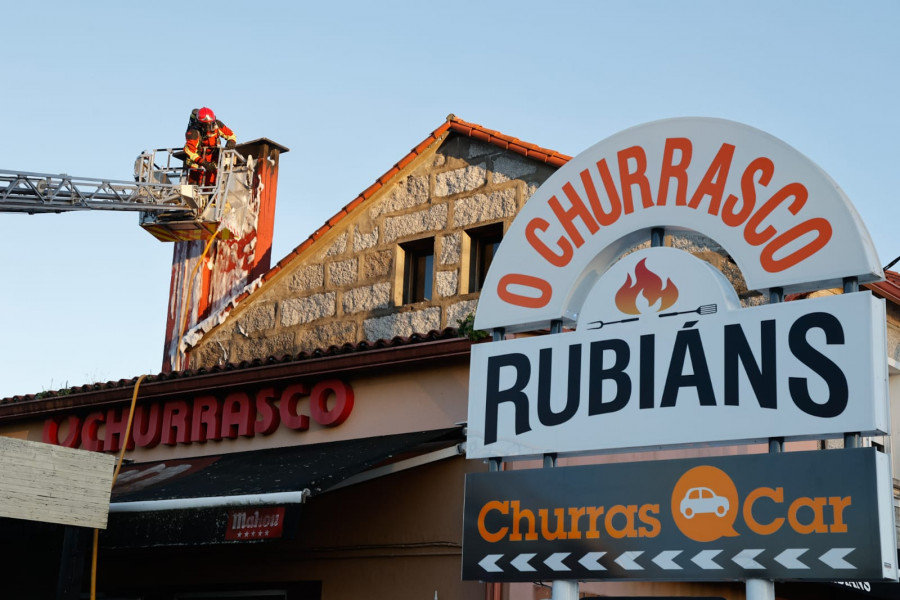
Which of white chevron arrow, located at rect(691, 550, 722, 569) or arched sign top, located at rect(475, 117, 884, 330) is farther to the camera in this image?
arched sign top, located at rect(475, 117, 884, 330)

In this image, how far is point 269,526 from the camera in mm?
9094

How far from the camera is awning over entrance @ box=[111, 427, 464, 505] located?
9508 mm

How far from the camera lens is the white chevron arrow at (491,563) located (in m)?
7.96

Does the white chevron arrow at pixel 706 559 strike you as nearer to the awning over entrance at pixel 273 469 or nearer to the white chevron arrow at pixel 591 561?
the white chevron arrow at pixel 591 561

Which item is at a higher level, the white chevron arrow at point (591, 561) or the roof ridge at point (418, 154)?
the roof ridge at point (418, 154)

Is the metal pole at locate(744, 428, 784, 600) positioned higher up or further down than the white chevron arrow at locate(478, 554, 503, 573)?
further down

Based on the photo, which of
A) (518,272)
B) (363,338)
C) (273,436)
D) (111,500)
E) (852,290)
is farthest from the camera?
(363,338)

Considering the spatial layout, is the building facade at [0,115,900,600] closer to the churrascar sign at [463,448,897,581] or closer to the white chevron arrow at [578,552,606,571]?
the churrascar sign at [463,448,897,581]

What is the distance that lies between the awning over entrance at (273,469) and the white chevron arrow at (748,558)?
343cm

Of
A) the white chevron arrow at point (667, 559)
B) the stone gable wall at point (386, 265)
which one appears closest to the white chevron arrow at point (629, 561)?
the white chevron arrow at point (667, 559)

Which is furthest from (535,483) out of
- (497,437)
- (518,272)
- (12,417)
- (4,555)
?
(12,417)

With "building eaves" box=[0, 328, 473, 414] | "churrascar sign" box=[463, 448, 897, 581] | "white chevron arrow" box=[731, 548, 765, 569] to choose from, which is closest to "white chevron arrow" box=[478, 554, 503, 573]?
"churrascar sign" box=[463, 448, 897, 581]

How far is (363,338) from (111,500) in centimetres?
392

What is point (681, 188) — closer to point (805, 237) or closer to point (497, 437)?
point (805, 237)
